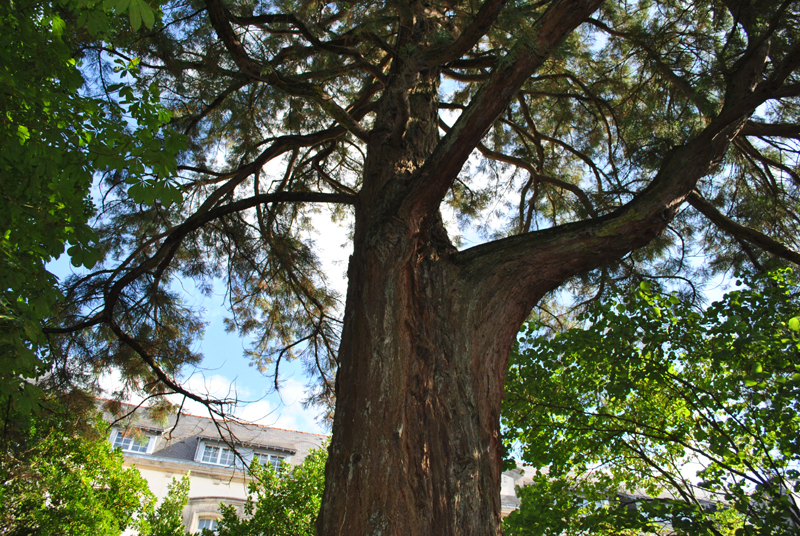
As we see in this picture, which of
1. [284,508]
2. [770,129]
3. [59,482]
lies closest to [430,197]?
[770,129]

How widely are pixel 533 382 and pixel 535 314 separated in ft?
7.31

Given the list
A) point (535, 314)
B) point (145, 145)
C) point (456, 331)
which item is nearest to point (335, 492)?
point (456, 331)

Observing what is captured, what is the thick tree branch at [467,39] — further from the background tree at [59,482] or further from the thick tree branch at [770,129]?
the background tree at [59,482]

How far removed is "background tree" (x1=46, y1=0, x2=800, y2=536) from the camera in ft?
7.32

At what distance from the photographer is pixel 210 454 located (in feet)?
44.3

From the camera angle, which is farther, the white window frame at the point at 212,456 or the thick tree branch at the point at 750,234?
the white window frame at the point at 212,456

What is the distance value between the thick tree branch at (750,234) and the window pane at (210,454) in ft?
44.0

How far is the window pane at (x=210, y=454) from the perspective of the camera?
13.4 metres

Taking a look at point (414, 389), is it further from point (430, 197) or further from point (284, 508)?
point (284, 508)

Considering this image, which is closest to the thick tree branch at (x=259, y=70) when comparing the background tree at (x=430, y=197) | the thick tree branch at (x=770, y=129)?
the background tree at (x=430, y=197)

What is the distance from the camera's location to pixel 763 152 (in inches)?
192

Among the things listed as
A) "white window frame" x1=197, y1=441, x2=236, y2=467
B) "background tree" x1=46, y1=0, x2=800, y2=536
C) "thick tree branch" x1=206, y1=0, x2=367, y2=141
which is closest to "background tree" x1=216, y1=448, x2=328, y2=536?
"background tree" x1=46, y1=0, x2=800, y2=536

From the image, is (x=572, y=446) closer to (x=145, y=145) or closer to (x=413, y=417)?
(x=413, y=417)

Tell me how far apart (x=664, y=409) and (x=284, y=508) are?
14.7ft
